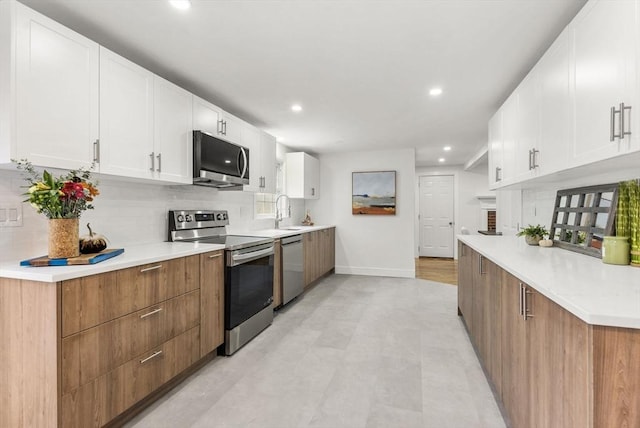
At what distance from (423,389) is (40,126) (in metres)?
2.74

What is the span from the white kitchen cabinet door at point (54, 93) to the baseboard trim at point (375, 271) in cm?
465

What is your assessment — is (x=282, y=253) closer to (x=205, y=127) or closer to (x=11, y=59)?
(x=205, y=127)

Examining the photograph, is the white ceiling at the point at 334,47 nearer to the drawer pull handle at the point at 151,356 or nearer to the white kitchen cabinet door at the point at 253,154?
the white kitchen cabinet door at the point at 253,154

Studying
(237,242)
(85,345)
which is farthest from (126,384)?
(237,242)

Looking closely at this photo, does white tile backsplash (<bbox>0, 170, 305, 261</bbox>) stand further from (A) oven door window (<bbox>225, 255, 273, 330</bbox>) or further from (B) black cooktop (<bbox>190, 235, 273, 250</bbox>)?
(A) oven door window (<bbox>225, 255, 273, 330</bbox>)

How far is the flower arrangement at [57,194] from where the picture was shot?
155 centimetres

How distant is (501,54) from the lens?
223 cm

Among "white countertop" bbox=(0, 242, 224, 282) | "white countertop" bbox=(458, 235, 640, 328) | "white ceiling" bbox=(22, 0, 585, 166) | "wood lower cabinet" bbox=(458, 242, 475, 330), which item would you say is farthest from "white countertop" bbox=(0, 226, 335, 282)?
"wood lower cabinet" bbox=(458, 242, 475, 330)

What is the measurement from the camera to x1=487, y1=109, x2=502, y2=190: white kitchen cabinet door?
299 cm

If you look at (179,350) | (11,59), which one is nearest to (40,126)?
(11,59)

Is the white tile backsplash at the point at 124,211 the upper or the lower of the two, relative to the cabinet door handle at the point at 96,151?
lower

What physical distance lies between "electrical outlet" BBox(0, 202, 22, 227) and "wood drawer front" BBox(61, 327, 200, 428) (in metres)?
1.00

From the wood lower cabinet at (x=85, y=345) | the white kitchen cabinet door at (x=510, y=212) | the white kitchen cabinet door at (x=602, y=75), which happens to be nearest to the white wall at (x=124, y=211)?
the wood lower cabinet at (x=85, y=345)

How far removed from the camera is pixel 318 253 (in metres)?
4.98
